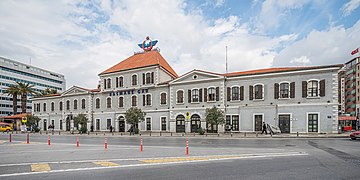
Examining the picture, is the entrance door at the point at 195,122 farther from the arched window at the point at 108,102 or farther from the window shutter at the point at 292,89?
the arched window at the point at 108,102

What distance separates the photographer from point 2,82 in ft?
230

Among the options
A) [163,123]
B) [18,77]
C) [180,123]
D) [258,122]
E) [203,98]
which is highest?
[18,77]

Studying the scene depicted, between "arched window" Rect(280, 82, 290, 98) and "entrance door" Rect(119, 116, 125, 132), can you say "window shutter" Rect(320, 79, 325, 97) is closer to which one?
"arched window" Rect(280, 82, 290, 98)

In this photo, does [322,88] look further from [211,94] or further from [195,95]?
[195,95]

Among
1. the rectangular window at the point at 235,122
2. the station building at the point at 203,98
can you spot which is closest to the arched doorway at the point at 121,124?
the station building at the point at 203,98

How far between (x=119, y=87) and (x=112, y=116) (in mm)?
5509

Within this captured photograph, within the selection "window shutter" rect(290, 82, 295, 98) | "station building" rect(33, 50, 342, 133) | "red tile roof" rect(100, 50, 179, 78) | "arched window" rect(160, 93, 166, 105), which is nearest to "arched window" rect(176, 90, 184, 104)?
"station building" rect(33, 50, 342, 133)

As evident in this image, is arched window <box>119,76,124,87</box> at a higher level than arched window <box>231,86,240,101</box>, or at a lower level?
higher

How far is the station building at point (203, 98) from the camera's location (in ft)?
85.7

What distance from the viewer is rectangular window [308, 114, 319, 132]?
26.0 meters

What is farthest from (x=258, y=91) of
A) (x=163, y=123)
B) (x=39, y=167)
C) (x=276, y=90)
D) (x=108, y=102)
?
(x=108, y=102)

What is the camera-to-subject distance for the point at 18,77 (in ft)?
249

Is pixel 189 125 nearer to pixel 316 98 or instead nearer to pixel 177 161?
pixel 316 98

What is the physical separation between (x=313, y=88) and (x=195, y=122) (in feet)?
53.3
